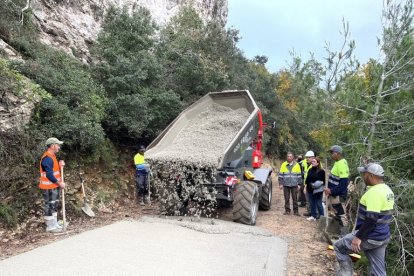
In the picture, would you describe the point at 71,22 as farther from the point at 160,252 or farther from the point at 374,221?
the point at 374,221

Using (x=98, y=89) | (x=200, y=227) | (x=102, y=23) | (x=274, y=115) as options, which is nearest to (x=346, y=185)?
(x=200, y=227)

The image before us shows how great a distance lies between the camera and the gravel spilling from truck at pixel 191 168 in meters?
6.59

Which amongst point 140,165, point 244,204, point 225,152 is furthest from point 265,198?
point 140,165

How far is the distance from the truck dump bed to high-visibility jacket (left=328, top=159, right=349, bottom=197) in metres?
1.85

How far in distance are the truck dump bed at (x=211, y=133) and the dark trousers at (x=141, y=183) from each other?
5.75 feet

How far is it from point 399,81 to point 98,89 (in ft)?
21.8

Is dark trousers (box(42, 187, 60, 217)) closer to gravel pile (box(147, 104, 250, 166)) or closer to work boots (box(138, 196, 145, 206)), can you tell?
gravel pile (box(147, 104, 250, 166))

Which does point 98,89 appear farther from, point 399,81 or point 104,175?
point 399,81

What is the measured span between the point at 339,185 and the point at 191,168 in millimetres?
2674

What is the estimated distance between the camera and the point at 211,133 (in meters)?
7.58

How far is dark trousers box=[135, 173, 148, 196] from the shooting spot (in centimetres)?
875

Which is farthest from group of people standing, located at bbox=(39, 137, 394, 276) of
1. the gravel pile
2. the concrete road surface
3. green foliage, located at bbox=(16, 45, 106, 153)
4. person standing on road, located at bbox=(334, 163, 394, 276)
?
the gravel pile

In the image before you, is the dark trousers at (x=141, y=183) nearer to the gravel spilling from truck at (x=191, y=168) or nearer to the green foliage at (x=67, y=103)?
the green foliage at (x=67, y=103)

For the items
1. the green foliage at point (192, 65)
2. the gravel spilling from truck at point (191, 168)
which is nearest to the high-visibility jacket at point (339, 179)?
the gravel spilling from truck at point (191, 168)
